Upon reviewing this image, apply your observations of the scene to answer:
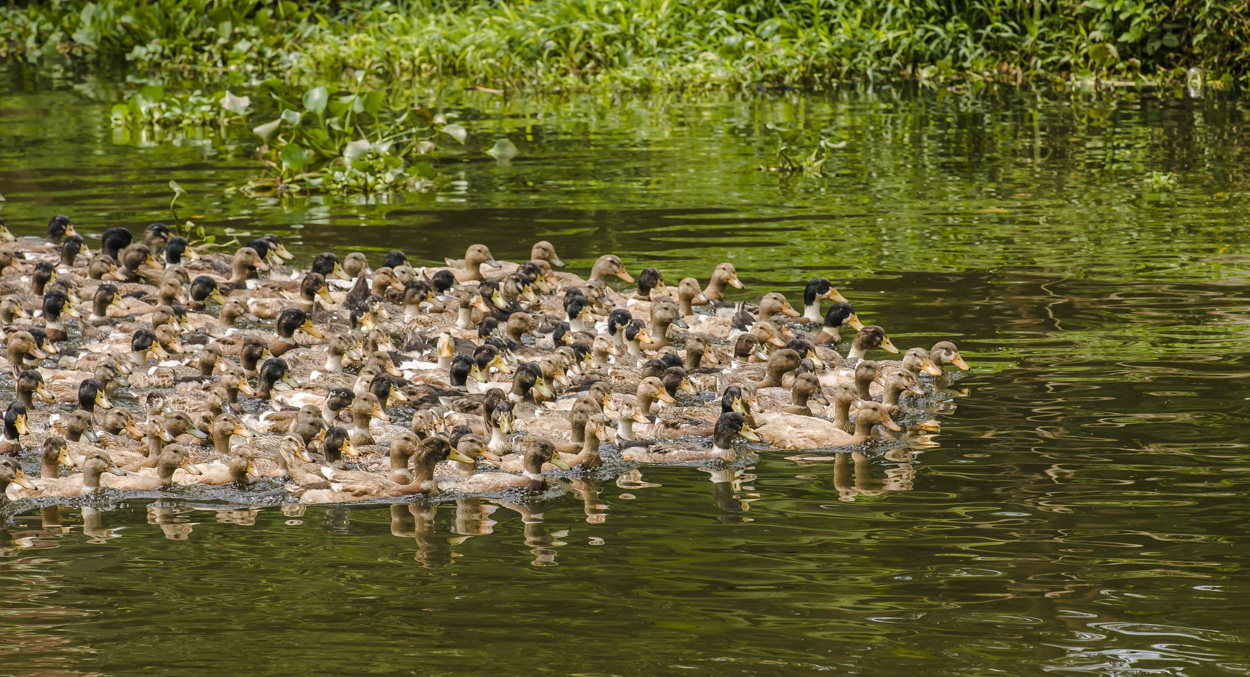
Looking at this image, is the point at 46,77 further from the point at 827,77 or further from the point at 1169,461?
the point at 1169,461

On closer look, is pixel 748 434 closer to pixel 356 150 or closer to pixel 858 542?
pixel 858 542

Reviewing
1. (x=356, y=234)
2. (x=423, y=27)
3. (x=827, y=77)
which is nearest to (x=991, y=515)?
(x=356, y=234)

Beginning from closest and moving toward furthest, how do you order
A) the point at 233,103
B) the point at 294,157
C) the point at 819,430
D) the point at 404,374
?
the point at 819,430, the point at 404,374, the point at 294,157, the point at 233,103

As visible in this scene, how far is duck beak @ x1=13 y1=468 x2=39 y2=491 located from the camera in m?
9.66

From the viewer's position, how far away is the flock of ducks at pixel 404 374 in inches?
400

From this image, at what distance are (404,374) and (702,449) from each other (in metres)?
3.14

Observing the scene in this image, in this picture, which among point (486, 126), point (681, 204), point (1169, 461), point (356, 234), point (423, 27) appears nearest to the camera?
point (1169, 461)

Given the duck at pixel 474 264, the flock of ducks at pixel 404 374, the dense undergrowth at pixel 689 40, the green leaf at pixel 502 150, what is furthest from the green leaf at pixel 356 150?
the dense undergrowth at pixel 689 40

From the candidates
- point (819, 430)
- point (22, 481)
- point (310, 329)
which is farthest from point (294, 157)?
point (819, 430)

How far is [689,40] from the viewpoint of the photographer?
33781mm

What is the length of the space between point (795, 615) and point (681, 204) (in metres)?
13.1

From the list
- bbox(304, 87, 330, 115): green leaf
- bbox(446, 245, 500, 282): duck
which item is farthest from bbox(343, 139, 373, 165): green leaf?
bbox(446, 245, 500, 282): duck

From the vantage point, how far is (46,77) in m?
39.3

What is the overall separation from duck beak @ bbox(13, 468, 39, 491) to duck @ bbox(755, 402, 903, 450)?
15.3ft
